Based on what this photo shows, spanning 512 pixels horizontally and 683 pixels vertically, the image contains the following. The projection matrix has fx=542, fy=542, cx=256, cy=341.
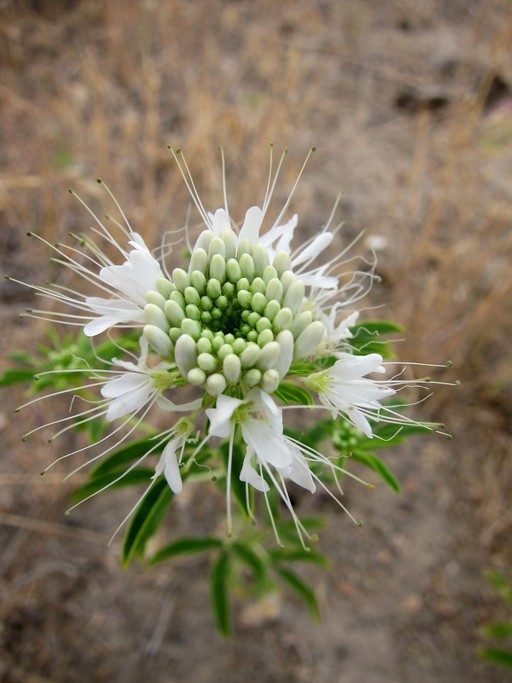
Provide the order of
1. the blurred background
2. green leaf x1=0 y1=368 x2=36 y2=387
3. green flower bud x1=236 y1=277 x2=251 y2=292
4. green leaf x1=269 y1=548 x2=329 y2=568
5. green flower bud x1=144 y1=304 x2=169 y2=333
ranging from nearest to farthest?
green flower bud x1=144 y1=304 x2=169 y2=333, green flower bud x1=236 y1=277 x2=251 y2=292, green leaf x1=0 y1=368 x2=36 y2=387, green leaf x1=269 y1=548 x2=329 y2=568, the blurred background

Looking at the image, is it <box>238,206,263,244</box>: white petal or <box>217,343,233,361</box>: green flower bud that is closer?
<box>217,343,233,361</box>: green flower bud

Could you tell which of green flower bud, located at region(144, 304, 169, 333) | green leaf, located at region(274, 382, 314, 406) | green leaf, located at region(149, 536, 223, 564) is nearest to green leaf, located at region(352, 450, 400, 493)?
green leaf, located at region(274, 382, 314, 406)

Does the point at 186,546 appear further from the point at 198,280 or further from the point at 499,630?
the point at 499,630

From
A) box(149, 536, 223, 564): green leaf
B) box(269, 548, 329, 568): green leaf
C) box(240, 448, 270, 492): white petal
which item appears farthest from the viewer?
box(269, 548, 329, 568): green leaf

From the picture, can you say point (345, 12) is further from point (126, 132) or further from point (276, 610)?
point (276, 610)

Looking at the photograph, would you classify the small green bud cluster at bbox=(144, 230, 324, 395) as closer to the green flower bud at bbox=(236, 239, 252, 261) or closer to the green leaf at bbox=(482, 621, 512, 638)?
the green flower bud at bbox=(236, 239, 252, 261)

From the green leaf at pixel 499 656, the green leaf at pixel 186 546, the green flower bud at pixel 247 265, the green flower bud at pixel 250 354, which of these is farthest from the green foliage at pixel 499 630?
the green flower bud at pixel 247 265

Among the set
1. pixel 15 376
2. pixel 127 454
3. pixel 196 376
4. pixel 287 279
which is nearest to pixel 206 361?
pixel 196 376
